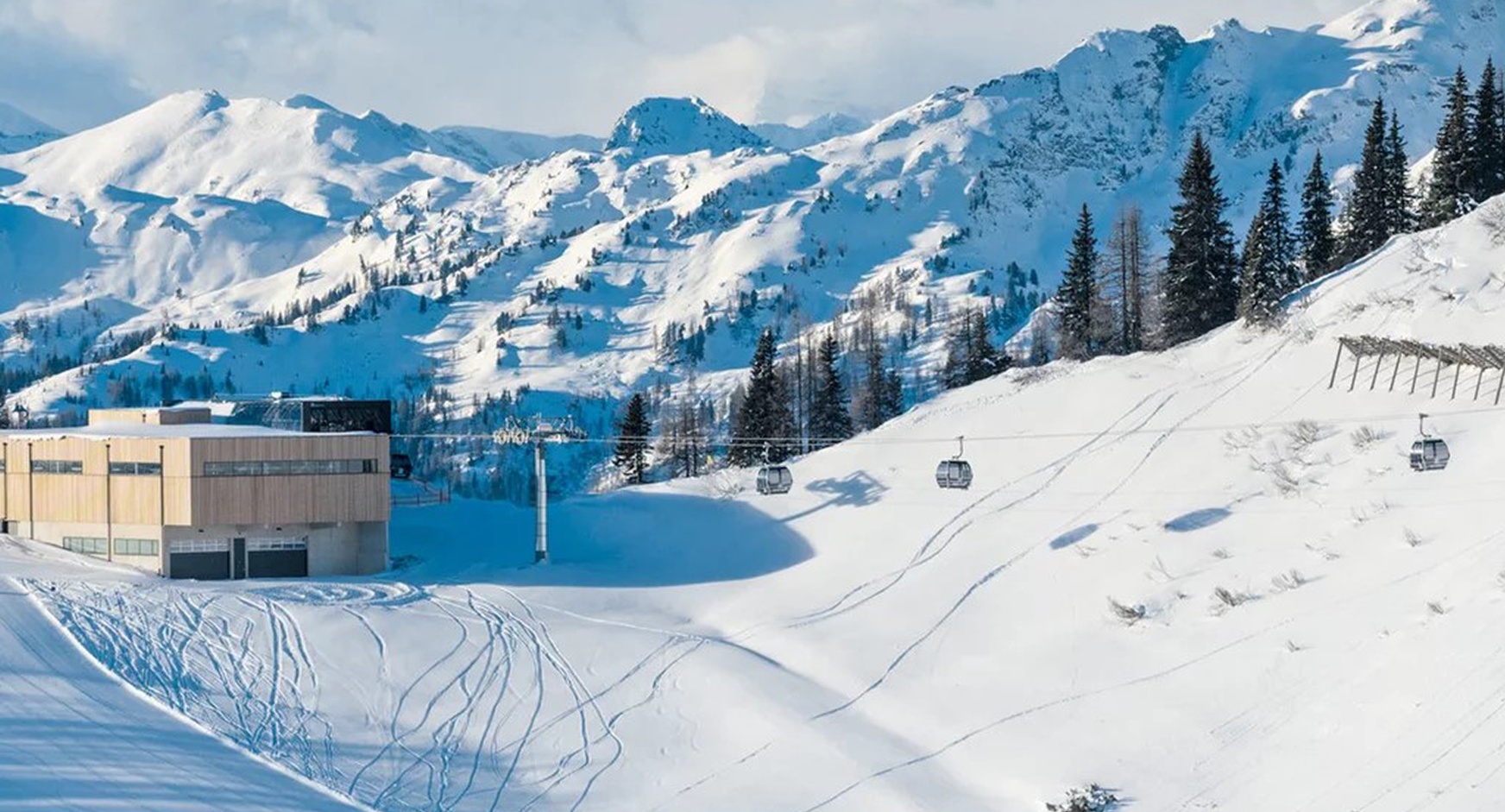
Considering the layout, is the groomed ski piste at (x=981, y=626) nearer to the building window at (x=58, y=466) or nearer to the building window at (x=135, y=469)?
the building window at (x=58, y=466)

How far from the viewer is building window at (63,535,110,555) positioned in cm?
5547

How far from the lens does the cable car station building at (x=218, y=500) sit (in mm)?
53500

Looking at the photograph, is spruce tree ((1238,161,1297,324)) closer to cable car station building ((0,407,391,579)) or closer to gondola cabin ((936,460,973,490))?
gondola cabin ((936,460,973,490))

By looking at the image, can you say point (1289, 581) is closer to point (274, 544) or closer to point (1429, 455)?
point (1429, 455)

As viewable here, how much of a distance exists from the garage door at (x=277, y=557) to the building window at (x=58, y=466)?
775 centimetres

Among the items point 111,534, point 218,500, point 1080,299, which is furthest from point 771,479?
point 1080,299

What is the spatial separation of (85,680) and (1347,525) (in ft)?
117

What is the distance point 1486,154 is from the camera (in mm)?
70938

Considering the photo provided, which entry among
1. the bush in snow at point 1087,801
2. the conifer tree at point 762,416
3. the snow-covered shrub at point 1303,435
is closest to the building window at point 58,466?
the conifer tree at point 762,416

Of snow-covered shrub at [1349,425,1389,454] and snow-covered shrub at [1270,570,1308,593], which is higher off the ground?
snow-covered shrub at [1349,425,1389,454]

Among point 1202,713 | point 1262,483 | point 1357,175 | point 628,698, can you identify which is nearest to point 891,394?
point 1357,175

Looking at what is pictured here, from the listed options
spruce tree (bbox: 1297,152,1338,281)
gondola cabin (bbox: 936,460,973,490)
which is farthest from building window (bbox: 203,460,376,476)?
spruce tree (bbox: 1297,152,1338,281)

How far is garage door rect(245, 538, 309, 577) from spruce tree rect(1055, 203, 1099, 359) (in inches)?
1687

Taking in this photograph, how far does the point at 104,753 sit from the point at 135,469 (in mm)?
22493
